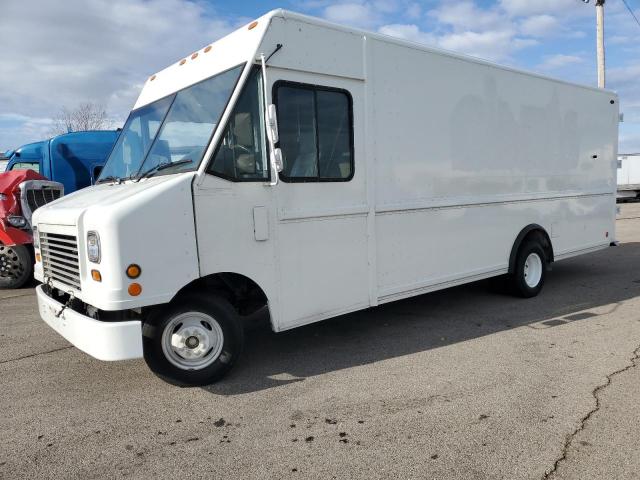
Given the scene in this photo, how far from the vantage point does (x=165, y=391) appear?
13.7 feet

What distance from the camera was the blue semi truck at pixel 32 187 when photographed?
28.4 ft

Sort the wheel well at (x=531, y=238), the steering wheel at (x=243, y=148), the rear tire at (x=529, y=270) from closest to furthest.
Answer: the steering wheel at (x=243, y=148)
the wheel well at (x=531, y=238)
the rear tire at (x=529, y=270)

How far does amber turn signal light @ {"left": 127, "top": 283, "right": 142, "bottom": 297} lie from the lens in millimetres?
3654

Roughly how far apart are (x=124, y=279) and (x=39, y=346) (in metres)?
2.60

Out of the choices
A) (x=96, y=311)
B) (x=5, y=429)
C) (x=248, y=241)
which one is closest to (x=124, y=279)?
(x=96, y=311)

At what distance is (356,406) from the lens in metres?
3.83

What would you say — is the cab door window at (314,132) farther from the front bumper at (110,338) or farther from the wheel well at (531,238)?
the wheel well at (531,238)

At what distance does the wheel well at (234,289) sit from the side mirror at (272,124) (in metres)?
1.13

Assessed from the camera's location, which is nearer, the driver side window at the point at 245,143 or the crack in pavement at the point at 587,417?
the crack in pavement at the point at 587,417

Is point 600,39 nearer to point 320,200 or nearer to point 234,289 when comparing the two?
point 320,200

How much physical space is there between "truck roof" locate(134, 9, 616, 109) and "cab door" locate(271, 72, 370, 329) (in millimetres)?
406

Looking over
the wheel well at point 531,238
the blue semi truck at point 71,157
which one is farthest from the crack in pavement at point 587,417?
the blue semi truck at point 71,157

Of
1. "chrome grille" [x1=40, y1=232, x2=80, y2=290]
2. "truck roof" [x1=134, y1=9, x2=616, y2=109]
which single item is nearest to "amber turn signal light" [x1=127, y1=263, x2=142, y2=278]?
"chrome grille" [x1=40, y1=232, x2=80, y2=290]

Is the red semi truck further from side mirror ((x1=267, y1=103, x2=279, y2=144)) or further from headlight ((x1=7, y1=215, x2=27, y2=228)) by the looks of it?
side mirror ((x1=267, y1=103, x2=279, y2=144))
